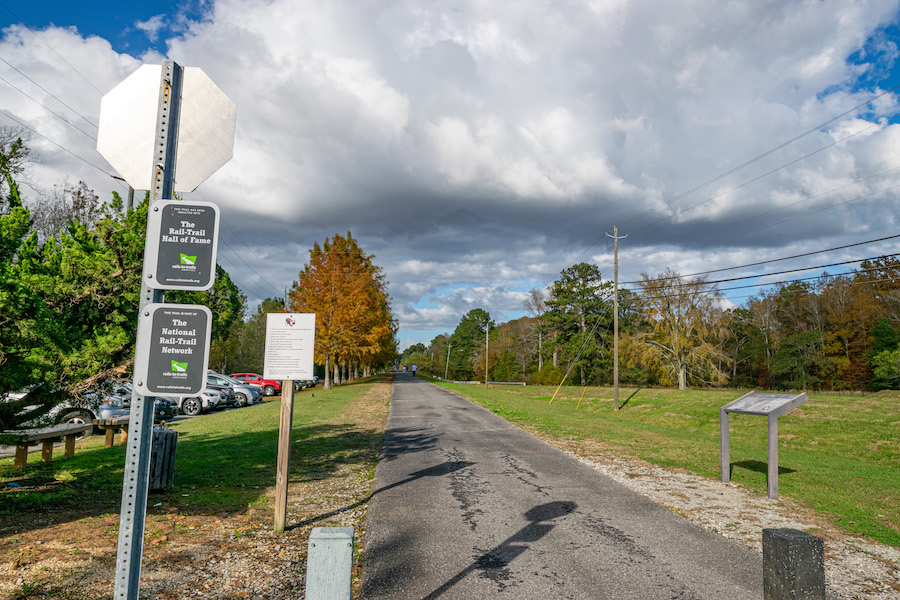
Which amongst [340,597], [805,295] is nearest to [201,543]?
[340,597]

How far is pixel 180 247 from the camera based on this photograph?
8.29 feet

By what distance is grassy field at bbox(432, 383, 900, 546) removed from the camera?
823cm

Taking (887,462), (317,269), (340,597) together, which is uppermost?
(317,269)

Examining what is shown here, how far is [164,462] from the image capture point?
7773mm

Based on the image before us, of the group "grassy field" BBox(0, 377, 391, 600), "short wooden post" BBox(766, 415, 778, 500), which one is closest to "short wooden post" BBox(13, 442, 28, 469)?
"grassy field" BBox(0, 377, 391, 600)

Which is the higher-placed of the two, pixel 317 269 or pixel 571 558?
pixel 317 269

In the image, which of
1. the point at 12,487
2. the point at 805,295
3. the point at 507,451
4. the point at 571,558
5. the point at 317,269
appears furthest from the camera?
the point at 805,295

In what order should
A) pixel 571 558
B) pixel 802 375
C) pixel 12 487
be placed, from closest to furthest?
pixel 571 558 < pixel 12 487 < pixel 802 375

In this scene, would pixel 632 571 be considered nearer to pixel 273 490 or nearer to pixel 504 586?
pixel 504 586

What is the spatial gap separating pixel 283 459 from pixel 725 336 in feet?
167

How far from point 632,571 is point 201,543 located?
436cm

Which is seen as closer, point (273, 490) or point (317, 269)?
→ point (273, 490)

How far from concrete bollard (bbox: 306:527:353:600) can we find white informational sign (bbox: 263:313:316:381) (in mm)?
4006

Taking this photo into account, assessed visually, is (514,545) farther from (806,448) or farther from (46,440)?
(806,448)
